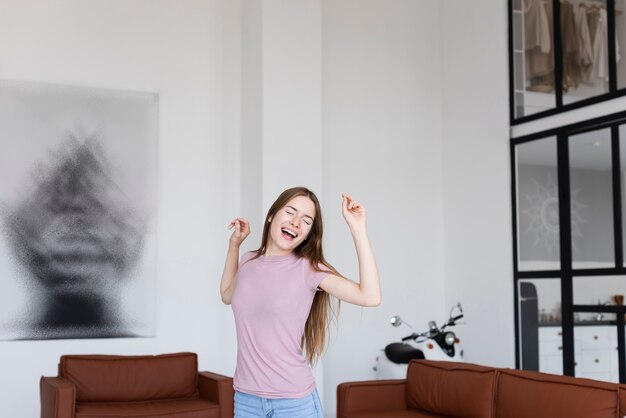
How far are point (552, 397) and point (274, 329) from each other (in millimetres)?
2330

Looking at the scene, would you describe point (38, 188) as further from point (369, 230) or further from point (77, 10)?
point (369, 230)

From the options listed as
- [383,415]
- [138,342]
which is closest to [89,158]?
[138,342]

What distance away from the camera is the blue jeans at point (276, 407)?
2.30m

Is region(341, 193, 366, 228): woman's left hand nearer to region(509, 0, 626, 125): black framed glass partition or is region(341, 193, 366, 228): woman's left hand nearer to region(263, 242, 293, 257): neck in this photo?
region(263, 242, 293, 257): neck

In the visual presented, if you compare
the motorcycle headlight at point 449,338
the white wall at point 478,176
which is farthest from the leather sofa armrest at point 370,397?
the white wall at point 478,176

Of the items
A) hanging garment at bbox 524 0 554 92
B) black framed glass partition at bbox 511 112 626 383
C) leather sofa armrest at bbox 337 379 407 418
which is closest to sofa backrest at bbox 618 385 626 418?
leather sofa armrest at bbox 337 379 407 418

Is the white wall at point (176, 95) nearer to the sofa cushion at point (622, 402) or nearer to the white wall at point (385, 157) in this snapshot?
the white wall at point (385, 157)

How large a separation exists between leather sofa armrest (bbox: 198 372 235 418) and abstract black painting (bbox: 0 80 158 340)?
1163 millimetres

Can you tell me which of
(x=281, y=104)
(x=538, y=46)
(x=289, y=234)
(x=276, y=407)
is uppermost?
(x=538, y=46)

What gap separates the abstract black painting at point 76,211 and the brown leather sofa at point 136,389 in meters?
0.85

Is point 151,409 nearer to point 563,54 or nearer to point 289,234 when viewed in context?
point 289,234

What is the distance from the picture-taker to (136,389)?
5336 mm

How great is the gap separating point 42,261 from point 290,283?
413 centimetres

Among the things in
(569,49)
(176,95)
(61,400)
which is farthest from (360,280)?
(176,95)
